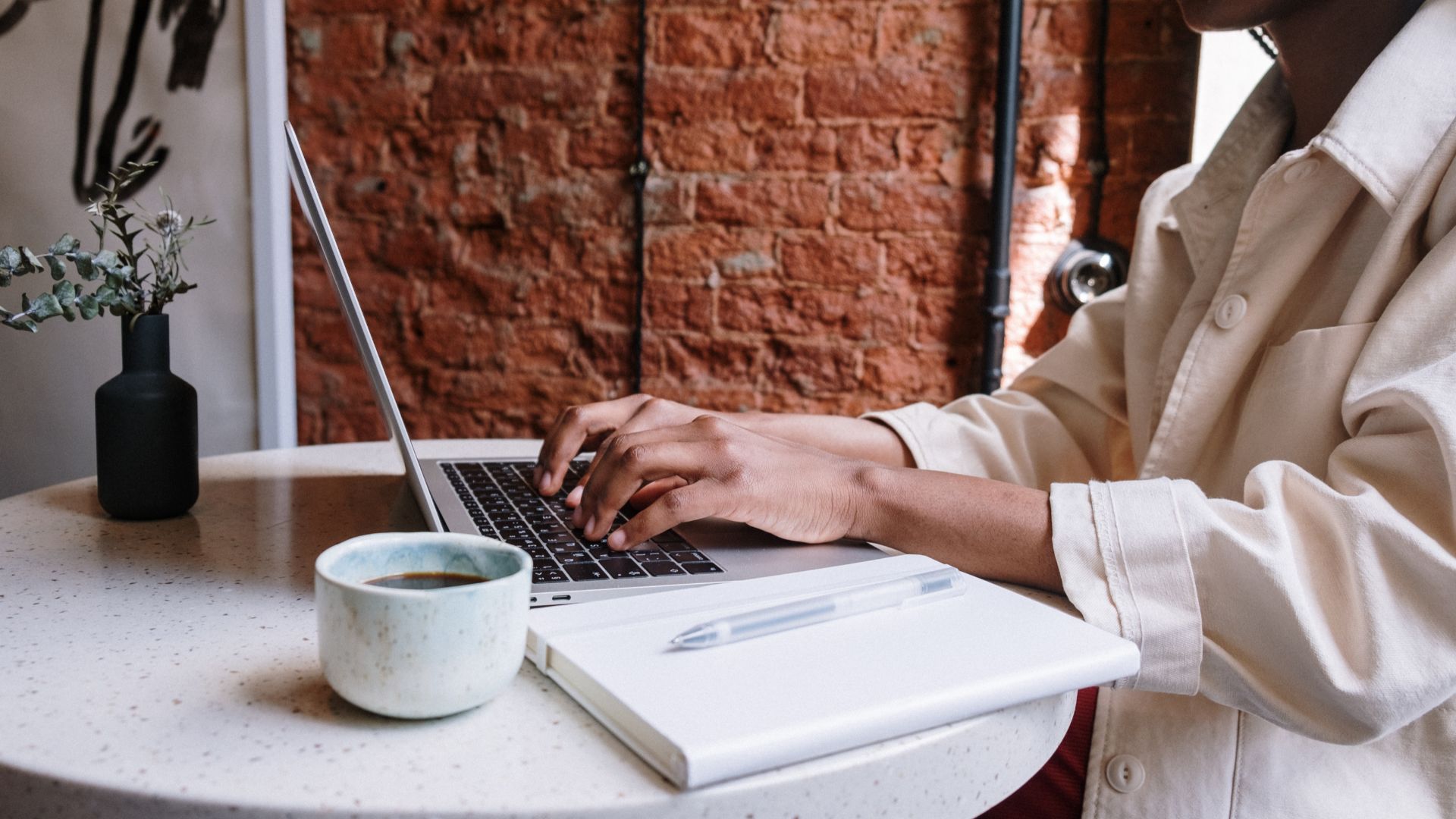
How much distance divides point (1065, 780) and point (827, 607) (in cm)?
43

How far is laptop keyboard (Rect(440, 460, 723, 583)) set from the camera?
24.5 inches

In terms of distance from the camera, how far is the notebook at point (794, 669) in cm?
40

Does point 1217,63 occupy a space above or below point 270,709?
above

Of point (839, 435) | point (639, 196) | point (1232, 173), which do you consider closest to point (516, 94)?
point (639, 196)

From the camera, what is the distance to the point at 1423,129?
753 mm

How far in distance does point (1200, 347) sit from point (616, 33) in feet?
4.38

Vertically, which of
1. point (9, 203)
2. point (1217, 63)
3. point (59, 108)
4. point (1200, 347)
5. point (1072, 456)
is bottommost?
point (1072, 456)

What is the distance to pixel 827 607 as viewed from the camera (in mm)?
534

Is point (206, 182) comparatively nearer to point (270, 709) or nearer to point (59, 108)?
point (59, 108)

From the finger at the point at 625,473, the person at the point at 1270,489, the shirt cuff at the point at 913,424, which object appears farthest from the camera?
the shirt cuff at the point at 913,424

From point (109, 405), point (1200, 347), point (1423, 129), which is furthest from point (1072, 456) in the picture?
point (109, 405)

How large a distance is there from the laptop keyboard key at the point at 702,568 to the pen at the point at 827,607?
0.39ft

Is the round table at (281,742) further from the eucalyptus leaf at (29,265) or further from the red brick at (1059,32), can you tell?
the red brick at (1059,32)

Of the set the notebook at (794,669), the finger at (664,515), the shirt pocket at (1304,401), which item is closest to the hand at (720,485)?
the finger at (664,515)
